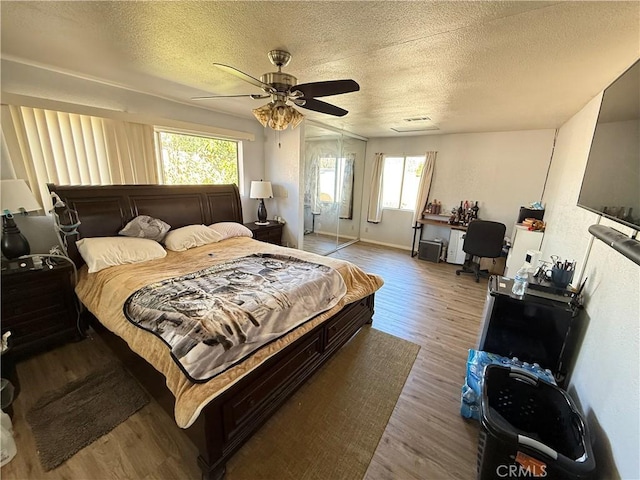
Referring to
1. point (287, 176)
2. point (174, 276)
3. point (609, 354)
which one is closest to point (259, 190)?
point (287, 176)

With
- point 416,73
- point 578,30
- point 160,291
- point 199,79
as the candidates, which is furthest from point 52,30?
point 578,30

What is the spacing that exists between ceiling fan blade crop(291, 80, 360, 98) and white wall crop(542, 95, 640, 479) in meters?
1.76

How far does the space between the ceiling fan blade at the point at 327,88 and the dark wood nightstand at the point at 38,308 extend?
8.09 feet

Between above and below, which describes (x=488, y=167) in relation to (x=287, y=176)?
above

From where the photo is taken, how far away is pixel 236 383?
1392 mm

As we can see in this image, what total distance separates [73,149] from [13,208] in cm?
87

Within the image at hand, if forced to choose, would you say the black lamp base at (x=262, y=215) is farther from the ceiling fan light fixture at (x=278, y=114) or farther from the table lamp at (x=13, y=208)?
the table lamp at (x=13, y=208)

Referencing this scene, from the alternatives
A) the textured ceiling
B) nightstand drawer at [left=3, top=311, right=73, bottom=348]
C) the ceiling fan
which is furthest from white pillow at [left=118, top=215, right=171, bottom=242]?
the ceiling fan

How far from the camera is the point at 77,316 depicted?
232 centimetres

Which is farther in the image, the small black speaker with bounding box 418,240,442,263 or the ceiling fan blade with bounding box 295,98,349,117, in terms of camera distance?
the small black speaker with bounding box 418,240,442,263

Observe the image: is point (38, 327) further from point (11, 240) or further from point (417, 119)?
point (417, 119)

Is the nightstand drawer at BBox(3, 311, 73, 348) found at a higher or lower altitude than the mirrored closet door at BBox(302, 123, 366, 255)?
lower

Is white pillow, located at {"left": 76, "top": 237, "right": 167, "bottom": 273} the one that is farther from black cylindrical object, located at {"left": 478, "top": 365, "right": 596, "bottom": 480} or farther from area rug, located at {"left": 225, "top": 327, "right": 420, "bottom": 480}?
black cylindrical object, located at {"left": 478, "top": 365, "right": 596, "bottom": 480}
